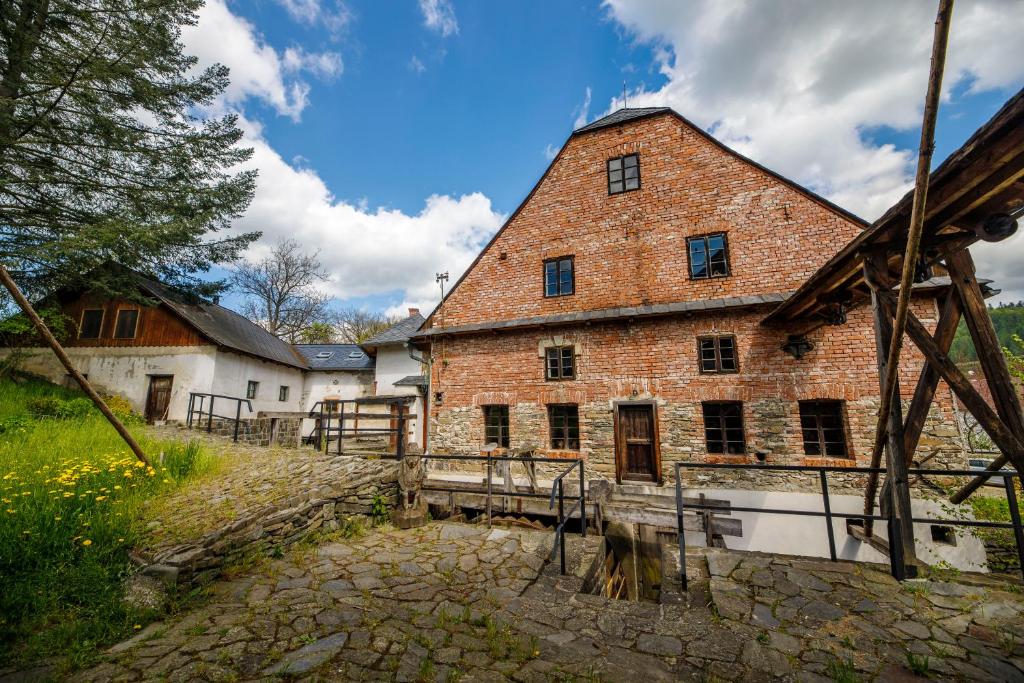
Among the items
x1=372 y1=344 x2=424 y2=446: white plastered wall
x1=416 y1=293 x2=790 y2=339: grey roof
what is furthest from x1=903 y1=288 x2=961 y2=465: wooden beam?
x1=372 y1=344 x2=424 y2=446: white plastered wall

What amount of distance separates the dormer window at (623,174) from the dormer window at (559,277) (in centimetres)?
249

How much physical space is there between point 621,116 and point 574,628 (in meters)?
13.3

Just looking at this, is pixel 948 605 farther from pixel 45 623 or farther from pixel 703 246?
pixel 703 246

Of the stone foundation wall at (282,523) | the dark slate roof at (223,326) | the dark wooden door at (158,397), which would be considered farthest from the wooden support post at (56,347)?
the dark wooden door at (158,397)

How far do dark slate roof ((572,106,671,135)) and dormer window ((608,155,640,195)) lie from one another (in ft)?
3.92

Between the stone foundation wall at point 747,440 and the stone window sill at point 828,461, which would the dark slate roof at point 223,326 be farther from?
the stone window sill at point 828,461

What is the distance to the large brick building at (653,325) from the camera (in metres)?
8.92

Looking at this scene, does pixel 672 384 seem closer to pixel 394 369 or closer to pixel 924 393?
pixel 924 393

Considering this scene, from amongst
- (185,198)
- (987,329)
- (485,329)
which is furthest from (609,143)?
(185,198)

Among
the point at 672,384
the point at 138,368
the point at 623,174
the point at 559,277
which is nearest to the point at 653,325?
the point at 672,384

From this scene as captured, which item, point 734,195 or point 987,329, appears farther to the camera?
point 734,195

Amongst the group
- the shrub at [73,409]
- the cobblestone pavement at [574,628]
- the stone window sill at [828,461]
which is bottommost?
the cobblestone pavement at [574,628]

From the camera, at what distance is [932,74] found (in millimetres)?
2754

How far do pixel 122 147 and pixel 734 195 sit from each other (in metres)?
17.0
